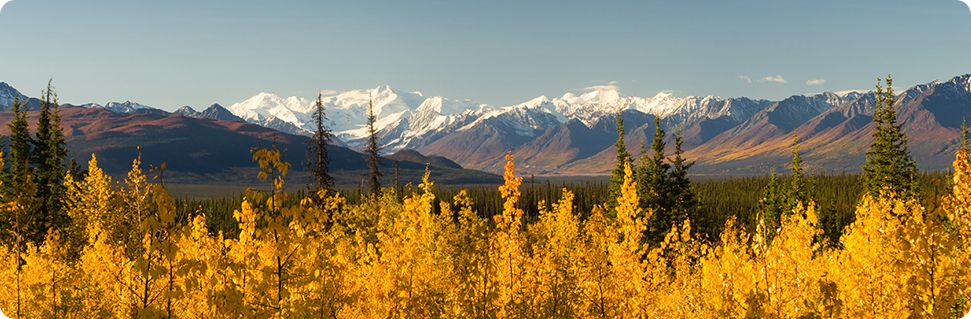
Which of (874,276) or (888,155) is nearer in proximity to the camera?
(874,276)

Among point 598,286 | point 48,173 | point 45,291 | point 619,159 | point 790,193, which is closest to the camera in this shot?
point 598,286

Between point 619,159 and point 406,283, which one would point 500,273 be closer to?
point 406,283

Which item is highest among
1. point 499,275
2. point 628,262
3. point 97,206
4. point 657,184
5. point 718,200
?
point 657,184

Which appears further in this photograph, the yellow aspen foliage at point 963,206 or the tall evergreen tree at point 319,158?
the tall evergreen tree at point 319,158

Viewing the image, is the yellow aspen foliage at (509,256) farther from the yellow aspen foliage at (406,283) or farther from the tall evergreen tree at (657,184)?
the tall evergreen tree at (657,184)

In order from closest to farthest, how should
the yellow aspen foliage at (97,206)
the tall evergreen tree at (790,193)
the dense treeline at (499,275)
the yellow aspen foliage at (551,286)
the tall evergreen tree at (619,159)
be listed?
the dense treeline at (499,275) → the yellow aspen foliage at (551,286) → the yellow aspen foliage at (97,206) → the tall evergreen tree at (619,159) → the tall evergreen tree at (790,193)

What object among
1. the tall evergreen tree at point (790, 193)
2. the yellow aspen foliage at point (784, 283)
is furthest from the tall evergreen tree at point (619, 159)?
the yellow aspen foliage at point (784, 283)

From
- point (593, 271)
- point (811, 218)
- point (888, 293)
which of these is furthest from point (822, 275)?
point (593, 271)

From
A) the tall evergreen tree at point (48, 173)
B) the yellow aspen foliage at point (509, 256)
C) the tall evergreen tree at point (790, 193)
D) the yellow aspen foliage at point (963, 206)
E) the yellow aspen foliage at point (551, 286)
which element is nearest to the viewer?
the yellow aspen foliage at point (963, 206)

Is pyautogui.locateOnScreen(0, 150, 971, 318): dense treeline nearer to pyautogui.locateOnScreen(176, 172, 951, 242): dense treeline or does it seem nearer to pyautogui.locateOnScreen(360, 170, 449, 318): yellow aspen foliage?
pyautogui.locateOnScreen(360, 170, 449, 318): yellow aspen foliage

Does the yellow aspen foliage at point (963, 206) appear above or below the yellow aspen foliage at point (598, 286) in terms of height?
above

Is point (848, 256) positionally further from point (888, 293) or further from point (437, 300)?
point (437, 300)

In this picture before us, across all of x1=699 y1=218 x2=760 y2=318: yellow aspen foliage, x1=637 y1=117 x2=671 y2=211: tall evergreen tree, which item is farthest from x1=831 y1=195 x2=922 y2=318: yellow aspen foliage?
x1=637 y1=117 x2=671 y2=211: tall evergreen tree

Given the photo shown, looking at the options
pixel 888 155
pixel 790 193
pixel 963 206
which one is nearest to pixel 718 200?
pixel 790 193
